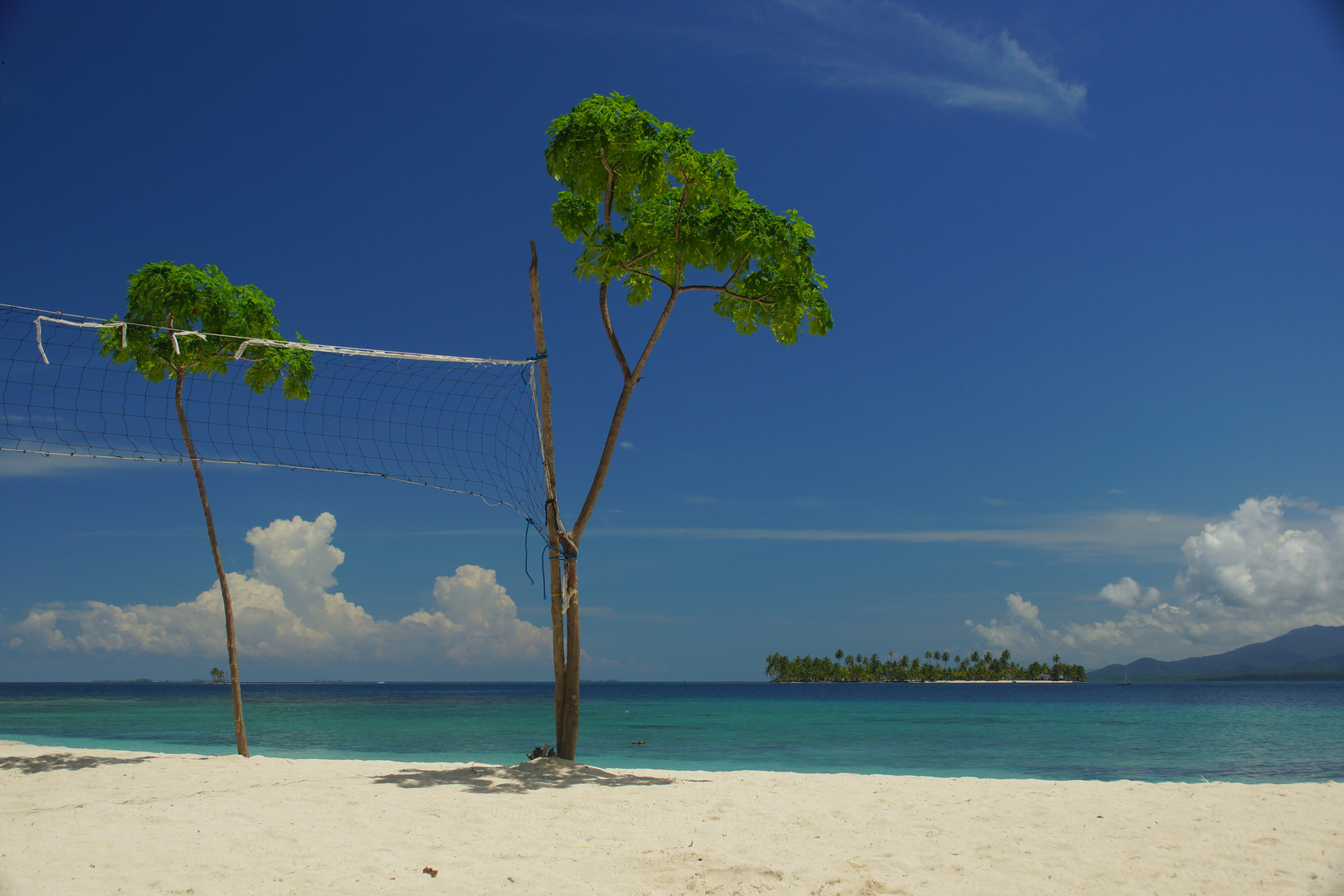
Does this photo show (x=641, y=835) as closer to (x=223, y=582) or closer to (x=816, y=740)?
(x=223, y=582)

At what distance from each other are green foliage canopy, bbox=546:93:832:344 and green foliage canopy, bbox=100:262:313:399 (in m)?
3.90

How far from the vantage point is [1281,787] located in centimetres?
749

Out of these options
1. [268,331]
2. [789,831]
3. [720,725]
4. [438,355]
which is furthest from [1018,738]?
[268,331]

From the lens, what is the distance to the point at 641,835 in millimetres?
5410

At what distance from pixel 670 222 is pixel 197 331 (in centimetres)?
573

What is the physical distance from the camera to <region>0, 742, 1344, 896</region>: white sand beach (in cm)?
428

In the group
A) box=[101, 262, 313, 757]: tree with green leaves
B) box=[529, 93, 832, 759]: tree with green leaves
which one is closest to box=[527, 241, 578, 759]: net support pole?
box=[529, 93, 832, 759]: tree with green leaves

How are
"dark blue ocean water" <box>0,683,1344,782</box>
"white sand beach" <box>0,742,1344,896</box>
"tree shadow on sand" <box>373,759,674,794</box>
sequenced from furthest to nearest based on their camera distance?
"dark blue ocean water" <box>0,683,1344,782</box> < "tree shadow on sand" <box>373,759,674,794</box> < "white sand beach" <box>0,742,1344,896</box>

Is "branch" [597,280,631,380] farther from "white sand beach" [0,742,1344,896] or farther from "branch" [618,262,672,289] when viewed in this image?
"white sand beach" [0,742,1344,896]

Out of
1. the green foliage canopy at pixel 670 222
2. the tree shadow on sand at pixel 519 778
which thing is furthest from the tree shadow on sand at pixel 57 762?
the green foliage canopy at pixel 670 222

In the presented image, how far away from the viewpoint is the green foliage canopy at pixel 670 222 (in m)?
8.51

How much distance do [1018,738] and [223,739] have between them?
69.0 ft

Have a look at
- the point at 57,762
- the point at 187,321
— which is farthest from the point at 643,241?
the point at 57,762

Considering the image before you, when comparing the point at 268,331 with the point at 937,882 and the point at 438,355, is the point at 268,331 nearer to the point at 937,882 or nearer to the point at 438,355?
the point at 438,355
